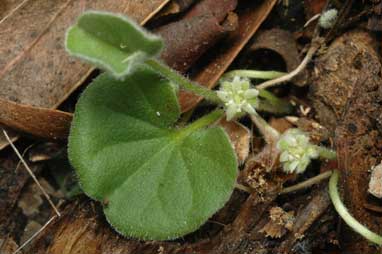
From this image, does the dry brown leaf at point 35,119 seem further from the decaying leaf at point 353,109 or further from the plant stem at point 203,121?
the decaying leaf at point 353,109

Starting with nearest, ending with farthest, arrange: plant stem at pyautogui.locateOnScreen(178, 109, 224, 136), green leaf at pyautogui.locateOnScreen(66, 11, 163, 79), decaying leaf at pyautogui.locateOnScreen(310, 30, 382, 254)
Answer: green leaf at pyautogui.locateOnScreen(66, 11, 163, 79)
decaying leaf at pyautogui.locateOnScreen(310, 30, 382, 254)
plant stem at pyautogui.locateOnScreen(178, 109, 224, 136)

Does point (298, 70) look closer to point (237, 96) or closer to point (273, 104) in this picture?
point (273, 104)

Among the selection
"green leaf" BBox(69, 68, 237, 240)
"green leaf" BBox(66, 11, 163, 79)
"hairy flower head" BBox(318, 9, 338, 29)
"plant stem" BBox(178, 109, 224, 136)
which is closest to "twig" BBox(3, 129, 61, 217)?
"green leaf" BBox(69, 68, 237, 240)

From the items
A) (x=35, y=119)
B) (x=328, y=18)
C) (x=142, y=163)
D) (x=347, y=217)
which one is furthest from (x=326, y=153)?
(x=35, y=119)

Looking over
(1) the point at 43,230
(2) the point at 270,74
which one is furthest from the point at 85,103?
(2) the point at 270,74

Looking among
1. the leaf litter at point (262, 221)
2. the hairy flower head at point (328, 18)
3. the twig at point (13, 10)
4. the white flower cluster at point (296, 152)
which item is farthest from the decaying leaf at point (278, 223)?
the twig at point (13, 10)

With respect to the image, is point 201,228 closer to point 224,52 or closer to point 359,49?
point 224,52

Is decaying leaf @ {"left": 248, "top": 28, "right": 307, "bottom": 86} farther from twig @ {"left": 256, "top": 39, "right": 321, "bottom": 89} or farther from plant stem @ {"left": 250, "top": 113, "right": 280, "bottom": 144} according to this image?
plant stem @ {"left": 250, "top": 113, "right": 280, "bottom": 144}
